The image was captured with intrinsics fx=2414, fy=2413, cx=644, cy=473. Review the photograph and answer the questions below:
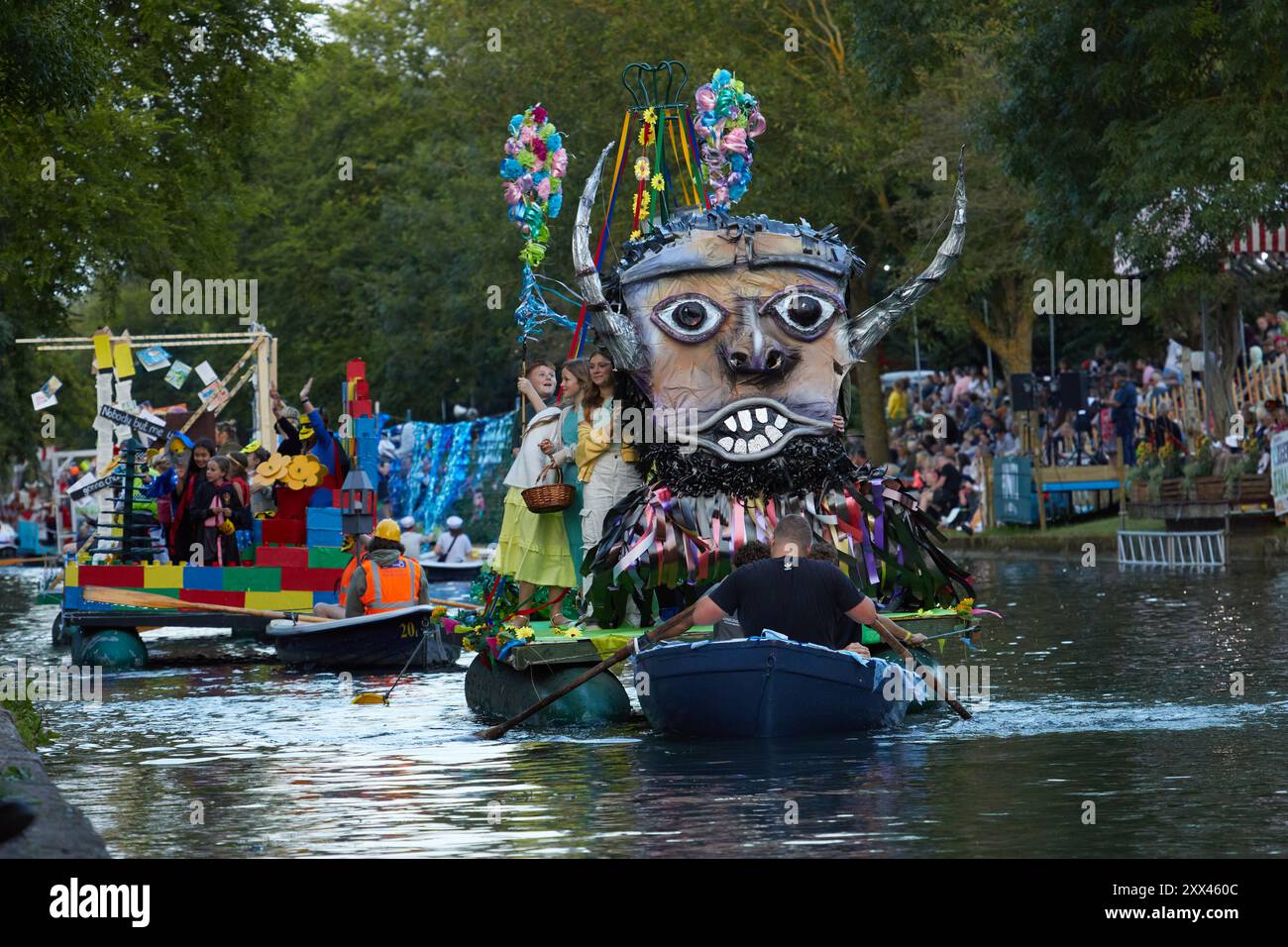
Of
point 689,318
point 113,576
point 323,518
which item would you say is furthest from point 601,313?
point 113,576

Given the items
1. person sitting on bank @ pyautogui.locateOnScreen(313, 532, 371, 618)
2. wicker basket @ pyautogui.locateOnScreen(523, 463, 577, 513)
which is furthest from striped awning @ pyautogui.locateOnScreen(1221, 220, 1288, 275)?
wicker basket @ pyautogui.locateOnScreen(523, 463, 577, 513)

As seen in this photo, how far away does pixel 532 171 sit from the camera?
737 inches

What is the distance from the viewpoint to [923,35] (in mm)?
33500

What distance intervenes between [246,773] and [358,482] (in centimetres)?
947

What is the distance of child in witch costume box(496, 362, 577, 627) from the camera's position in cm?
1762

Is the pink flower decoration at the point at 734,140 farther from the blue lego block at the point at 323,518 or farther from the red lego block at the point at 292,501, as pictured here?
the red lego block at the point at 292,501

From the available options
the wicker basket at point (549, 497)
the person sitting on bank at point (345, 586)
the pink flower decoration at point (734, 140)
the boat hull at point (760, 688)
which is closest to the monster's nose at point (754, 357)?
the wicker basket at point (549, 497)

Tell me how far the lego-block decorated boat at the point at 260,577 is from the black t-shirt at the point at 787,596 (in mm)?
9991

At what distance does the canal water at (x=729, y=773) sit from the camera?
450 inches

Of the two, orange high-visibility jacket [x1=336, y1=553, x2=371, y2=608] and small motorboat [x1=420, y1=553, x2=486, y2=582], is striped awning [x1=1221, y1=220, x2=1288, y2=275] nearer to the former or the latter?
orange high-visibility jacket [x1=336, y1=553, x2=371, y2=608]

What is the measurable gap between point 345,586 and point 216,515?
2976mm
